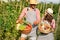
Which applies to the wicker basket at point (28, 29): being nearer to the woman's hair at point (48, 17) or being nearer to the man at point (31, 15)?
the man at point (31, 15)

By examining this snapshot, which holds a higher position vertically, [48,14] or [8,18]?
[48,14]

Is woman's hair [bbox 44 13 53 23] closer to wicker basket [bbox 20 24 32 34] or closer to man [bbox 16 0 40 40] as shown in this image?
man [bbox 16 0 40 40]

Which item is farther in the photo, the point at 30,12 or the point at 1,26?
the point at 1,26

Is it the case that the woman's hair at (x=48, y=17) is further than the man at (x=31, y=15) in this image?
No

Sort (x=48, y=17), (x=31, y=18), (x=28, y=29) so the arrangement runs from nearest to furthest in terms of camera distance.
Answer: (x=48, y=17)
(x=28, y=29)
(x=31, y=18)

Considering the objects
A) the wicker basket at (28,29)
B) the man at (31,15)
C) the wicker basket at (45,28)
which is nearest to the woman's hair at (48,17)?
the wicker basket at (45,28)

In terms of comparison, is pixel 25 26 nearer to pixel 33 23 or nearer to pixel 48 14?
pixel 33 23

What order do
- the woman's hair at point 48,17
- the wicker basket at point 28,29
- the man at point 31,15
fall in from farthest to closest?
the man at point 31,15 → the wicker basket at point 28,29 → the woman's hair at point 48,17

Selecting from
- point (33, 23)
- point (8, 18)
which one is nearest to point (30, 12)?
point (33, 23)

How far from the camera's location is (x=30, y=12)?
20.2ft

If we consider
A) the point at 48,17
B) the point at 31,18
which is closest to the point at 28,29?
the point at 31,18

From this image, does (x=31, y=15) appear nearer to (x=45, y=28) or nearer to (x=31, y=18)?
(x=31, y=18)

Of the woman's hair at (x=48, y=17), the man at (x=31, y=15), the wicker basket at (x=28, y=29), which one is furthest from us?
the man at (x=31, y=15)

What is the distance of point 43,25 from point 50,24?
0.50 feet
